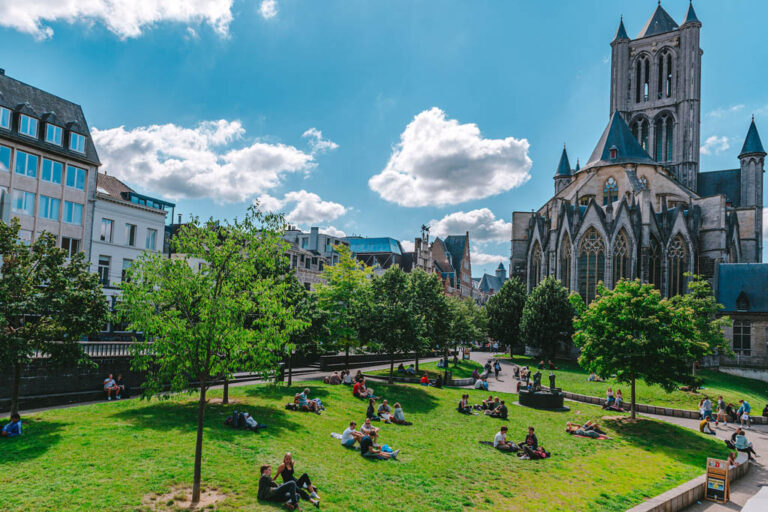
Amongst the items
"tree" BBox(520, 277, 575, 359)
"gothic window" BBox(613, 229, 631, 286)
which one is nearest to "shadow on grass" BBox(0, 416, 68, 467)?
"tree" BBox(520, 277, 575, 359)

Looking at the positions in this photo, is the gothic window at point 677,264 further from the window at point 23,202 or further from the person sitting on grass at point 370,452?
the window at point 23,202

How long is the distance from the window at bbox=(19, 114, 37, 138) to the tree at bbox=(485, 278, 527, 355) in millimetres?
46424

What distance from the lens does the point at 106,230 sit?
121 ft

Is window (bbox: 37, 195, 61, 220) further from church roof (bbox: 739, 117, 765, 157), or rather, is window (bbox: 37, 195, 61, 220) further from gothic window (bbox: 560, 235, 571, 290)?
church roof (bbox: 739, 117, 765, 157)

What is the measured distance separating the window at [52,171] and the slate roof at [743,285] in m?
63.4

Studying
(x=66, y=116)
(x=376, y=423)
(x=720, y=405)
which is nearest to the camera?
(x=376, y=423)

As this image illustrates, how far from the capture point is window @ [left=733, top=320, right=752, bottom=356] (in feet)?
174

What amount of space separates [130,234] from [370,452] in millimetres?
30436

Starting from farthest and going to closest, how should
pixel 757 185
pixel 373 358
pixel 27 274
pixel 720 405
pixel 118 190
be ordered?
pixel 757 185, pixel 373 358, pixel 118 190, pixel 720 405, pixel 27 274

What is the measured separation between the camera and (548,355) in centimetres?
5375

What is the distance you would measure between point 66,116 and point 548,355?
49.3 metres

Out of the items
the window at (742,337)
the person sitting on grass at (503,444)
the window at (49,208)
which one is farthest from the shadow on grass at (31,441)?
the window at (742,337)

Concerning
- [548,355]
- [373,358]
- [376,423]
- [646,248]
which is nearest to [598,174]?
[646,248]

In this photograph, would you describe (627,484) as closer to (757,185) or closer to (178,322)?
(178,322)
